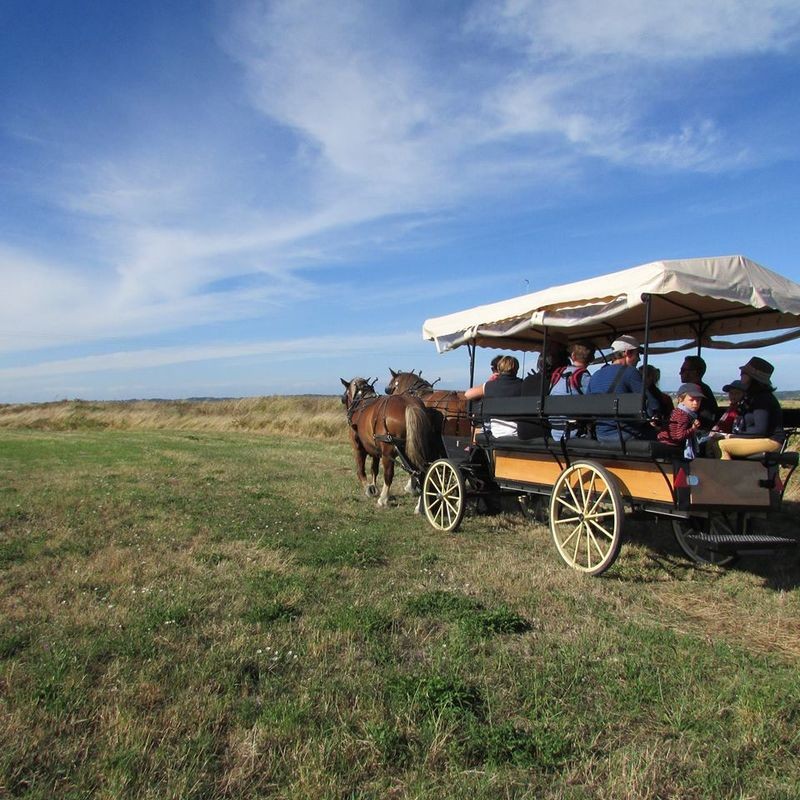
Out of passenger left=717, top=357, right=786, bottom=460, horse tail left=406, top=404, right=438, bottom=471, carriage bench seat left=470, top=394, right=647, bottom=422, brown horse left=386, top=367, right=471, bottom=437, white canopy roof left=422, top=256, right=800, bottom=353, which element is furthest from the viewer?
brown horse left=386, top=367, right=471, bottom=437

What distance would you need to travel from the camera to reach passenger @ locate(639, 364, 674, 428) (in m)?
5.59

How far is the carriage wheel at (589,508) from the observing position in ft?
17.5

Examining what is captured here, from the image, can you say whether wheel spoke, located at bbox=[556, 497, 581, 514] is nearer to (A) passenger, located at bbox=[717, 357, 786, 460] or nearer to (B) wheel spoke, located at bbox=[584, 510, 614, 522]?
(B) wheel spoke, located at bbox=[584, 510, 614, 522]

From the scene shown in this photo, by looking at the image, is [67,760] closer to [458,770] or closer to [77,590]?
[458,770]

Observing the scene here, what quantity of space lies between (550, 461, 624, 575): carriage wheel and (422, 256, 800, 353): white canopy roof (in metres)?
1.41

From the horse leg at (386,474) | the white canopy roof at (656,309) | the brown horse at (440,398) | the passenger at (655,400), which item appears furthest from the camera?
the brown horse at (440,398)

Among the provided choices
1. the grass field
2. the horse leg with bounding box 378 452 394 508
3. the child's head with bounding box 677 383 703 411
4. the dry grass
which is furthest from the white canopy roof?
the dry grass

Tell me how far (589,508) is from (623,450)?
77 centimetres

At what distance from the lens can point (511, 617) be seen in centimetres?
427

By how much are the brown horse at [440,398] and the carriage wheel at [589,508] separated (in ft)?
11.3

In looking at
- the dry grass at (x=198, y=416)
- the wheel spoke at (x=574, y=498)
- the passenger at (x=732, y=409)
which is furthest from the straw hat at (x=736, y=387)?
Answer: the dry grass at (x=198, y=416)

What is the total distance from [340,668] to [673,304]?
17.5ft

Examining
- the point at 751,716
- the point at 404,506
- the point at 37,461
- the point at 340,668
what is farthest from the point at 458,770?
the point at 37,461

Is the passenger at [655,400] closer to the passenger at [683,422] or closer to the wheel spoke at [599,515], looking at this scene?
the passenger at [683,422]
